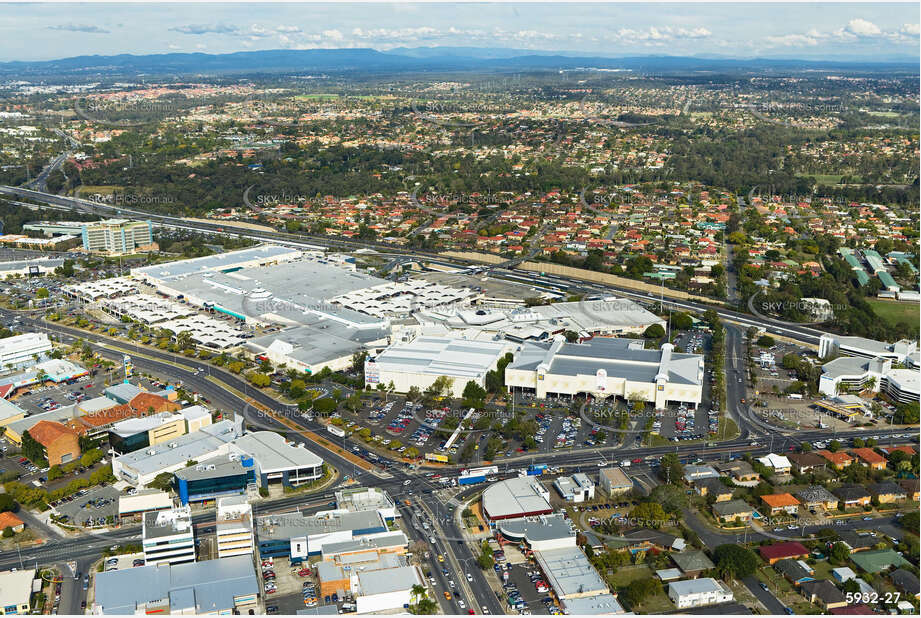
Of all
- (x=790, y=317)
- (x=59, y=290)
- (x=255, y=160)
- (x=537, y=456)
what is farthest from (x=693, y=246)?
(x=255, y=160)

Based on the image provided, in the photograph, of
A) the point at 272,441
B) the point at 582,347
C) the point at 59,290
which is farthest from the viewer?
the point at 59,290

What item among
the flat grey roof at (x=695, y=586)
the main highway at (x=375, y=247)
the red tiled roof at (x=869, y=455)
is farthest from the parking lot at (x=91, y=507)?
the main highway at (x=375, y=247)

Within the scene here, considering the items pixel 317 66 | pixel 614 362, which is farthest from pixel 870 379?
pixel 317 66

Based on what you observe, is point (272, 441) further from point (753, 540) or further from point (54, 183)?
point (54, 183)

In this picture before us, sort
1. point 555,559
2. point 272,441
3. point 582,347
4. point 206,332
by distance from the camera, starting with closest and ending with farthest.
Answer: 1. point 555,559
2. point 272,441
3. point 582,347
4. point 206,332

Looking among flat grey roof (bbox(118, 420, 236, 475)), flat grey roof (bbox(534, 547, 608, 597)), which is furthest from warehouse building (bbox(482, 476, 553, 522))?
flat grey roof (bbox(118, 420, 236, 475))
